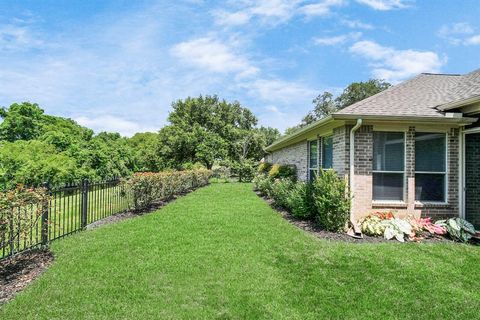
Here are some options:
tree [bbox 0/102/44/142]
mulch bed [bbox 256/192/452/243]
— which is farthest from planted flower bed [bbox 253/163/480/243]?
tree [bbox 0/102/44/142]

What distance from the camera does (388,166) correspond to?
803cm

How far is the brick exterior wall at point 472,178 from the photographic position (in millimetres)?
8188

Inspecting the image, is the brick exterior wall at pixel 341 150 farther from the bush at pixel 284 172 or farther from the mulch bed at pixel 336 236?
the bush at pixel 284 172

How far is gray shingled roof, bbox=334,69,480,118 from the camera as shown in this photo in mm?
7781

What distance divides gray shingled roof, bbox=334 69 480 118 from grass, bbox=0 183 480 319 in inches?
124

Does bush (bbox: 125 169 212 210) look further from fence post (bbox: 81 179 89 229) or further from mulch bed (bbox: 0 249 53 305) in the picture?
mulch bed (bbox: 0 249 53 305)

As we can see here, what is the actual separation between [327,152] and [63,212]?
7304mm

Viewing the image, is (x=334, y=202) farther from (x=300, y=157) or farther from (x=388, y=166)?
(x=300, y=157)

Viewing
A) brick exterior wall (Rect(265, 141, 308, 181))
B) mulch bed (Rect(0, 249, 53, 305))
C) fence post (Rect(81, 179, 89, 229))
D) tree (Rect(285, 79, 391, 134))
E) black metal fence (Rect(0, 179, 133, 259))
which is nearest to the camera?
mulch bed (Rect(0, 249, 53, 305))

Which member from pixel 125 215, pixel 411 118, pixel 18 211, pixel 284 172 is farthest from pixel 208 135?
pixel 18 211

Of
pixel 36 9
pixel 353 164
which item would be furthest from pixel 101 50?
pixel 353 164

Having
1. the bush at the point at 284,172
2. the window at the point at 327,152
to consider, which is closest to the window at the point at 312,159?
the window at the point at 327,152

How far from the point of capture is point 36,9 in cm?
1038

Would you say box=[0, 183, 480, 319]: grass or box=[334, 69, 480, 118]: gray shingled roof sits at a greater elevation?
box=[334, 69, 480, 118]: gray shingled roof
